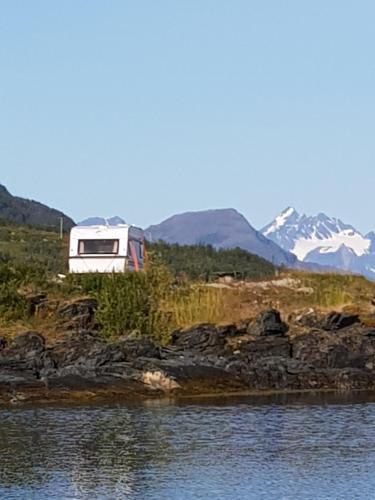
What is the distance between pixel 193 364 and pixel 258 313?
23.7ft

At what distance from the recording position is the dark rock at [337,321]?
1394 inches

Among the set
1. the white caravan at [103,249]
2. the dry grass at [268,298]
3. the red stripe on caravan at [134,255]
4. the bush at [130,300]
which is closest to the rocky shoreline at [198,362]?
the bush at [130,300]

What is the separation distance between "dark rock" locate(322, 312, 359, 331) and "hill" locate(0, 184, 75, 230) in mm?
88795

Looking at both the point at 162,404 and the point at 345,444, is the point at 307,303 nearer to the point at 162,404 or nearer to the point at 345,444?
the point at 162,404

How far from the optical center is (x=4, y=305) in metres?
35.3

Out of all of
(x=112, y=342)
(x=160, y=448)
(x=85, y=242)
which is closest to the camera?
(x=160, y=448)

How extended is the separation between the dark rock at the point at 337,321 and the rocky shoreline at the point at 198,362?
31 millimetres

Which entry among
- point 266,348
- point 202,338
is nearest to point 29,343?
point 202,338

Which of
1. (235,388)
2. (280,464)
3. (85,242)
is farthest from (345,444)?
(85,242)

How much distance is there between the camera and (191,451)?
20.0 metres

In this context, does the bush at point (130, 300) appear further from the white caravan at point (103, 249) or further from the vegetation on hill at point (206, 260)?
the vegetation on hill at point (206, 260)

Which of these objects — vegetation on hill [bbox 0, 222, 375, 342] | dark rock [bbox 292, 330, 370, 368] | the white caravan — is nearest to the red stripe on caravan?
the white caravan

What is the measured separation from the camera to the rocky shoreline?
28.0 metres

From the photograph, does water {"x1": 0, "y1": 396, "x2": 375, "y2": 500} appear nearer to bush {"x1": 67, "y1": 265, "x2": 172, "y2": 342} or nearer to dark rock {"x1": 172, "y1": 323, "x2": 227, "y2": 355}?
dark rock {"x1": 172, "y1": 323, "x2": 227, "y2": 355}
